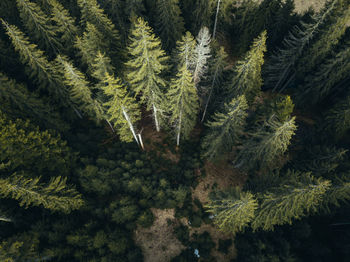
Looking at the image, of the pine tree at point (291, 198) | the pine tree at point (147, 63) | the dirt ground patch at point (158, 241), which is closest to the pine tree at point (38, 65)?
the pine tree at point (147, 63)

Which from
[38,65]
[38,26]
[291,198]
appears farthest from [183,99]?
[38,26]

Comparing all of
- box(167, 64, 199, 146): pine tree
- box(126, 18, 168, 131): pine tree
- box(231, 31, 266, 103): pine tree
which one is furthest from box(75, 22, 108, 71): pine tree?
box(231, 31, 266, 103): pine tree

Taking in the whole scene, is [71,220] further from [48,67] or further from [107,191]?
[48,67]

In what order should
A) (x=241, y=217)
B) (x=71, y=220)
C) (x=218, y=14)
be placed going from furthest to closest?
(x=218, y=14)
(x=71, y=220)
(x=241, y=217)

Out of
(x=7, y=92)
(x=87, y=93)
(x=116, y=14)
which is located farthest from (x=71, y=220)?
(x=116, y=14)

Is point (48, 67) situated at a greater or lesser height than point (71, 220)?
greater

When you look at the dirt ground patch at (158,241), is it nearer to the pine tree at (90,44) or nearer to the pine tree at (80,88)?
the pine tree at (80,88)

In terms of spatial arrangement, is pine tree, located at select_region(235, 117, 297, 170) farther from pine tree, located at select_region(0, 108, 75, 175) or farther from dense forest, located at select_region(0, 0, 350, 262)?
pine tree, located at select_region(0, 108, 75, 175)
